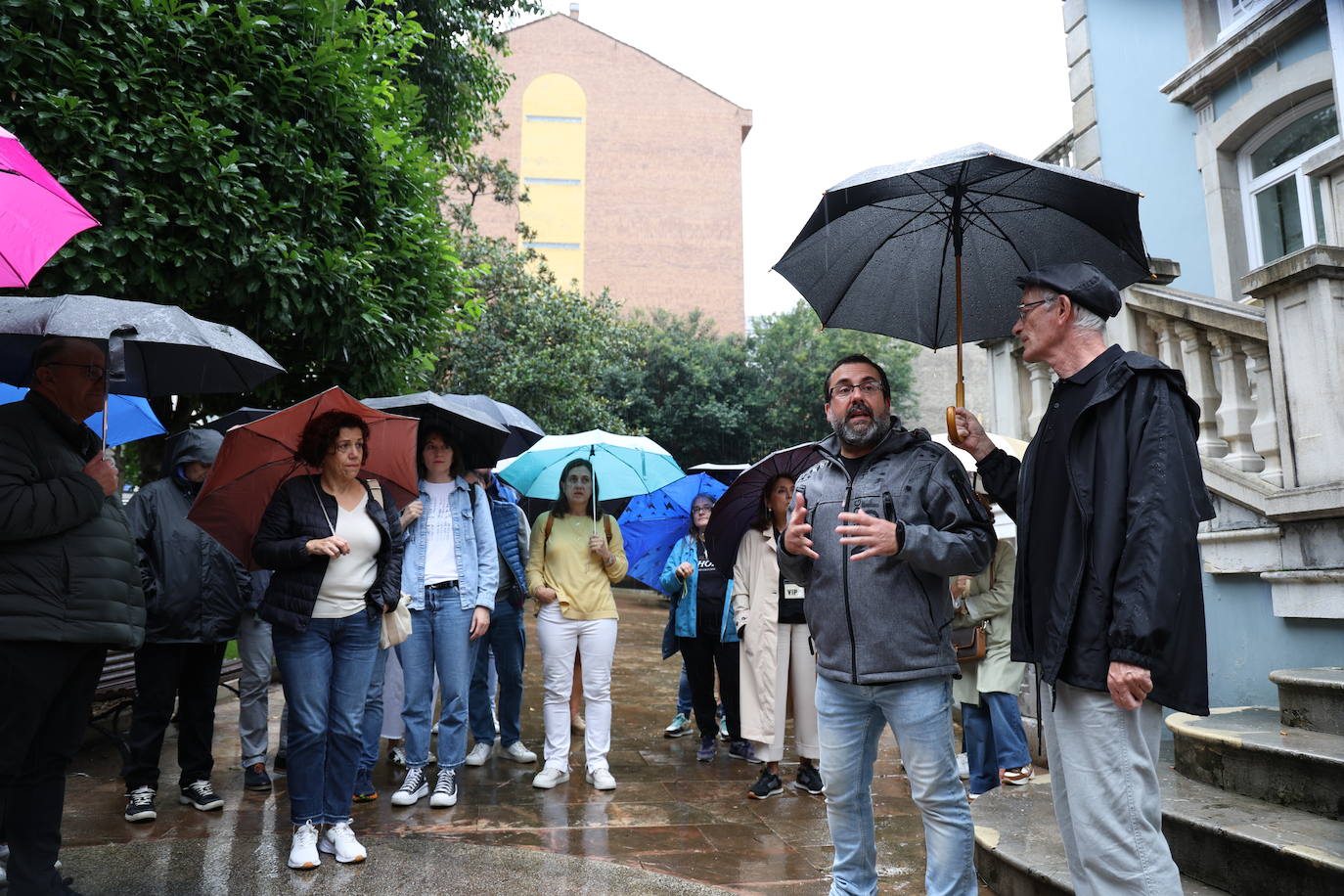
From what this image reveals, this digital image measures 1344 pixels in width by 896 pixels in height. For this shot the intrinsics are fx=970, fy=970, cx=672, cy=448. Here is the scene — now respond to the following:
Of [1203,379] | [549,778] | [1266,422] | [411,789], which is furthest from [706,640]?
[1266,422]

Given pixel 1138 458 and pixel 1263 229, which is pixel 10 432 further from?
pixel 1263 229

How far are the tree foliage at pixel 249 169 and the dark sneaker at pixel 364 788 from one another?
10.0 feet

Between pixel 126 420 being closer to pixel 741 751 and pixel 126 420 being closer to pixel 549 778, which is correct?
pixel 549 778

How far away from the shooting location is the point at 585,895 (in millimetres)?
4270

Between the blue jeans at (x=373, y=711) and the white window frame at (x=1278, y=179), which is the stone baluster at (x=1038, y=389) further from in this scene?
the blue jeans at (x=373, y=711)

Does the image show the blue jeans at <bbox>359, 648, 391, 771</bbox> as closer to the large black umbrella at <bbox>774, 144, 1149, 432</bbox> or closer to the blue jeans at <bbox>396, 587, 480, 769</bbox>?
the blue jeans at <bbox>396, 587, 480, 769</bbox>

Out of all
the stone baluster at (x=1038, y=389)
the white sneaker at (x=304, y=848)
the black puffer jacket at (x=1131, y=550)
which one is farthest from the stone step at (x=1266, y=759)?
the white sneaker at (x=304, y=848)

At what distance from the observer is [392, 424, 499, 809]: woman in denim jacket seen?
5848 millimetres

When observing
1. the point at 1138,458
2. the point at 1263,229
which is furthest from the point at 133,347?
the point at 1263,229

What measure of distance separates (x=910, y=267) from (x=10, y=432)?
3619 millimetres

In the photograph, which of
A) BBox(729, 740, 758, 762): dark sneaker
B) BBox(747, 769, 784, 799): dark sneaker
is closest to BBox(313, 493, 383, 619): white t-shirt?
BBox(747, 769, 784, 799): dark sneaker

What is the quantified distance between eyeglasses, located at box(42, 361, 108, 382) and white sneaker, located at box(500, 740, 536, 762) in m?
4.06

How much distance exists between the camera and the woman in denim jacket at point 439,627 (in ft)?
19.2

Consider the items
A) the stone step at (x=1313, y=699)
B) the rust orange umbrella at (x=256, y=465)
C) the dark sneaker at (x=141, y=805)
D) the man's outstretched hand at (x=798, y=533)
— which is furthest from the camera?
the dark sneaker at (x=141, y=805)
